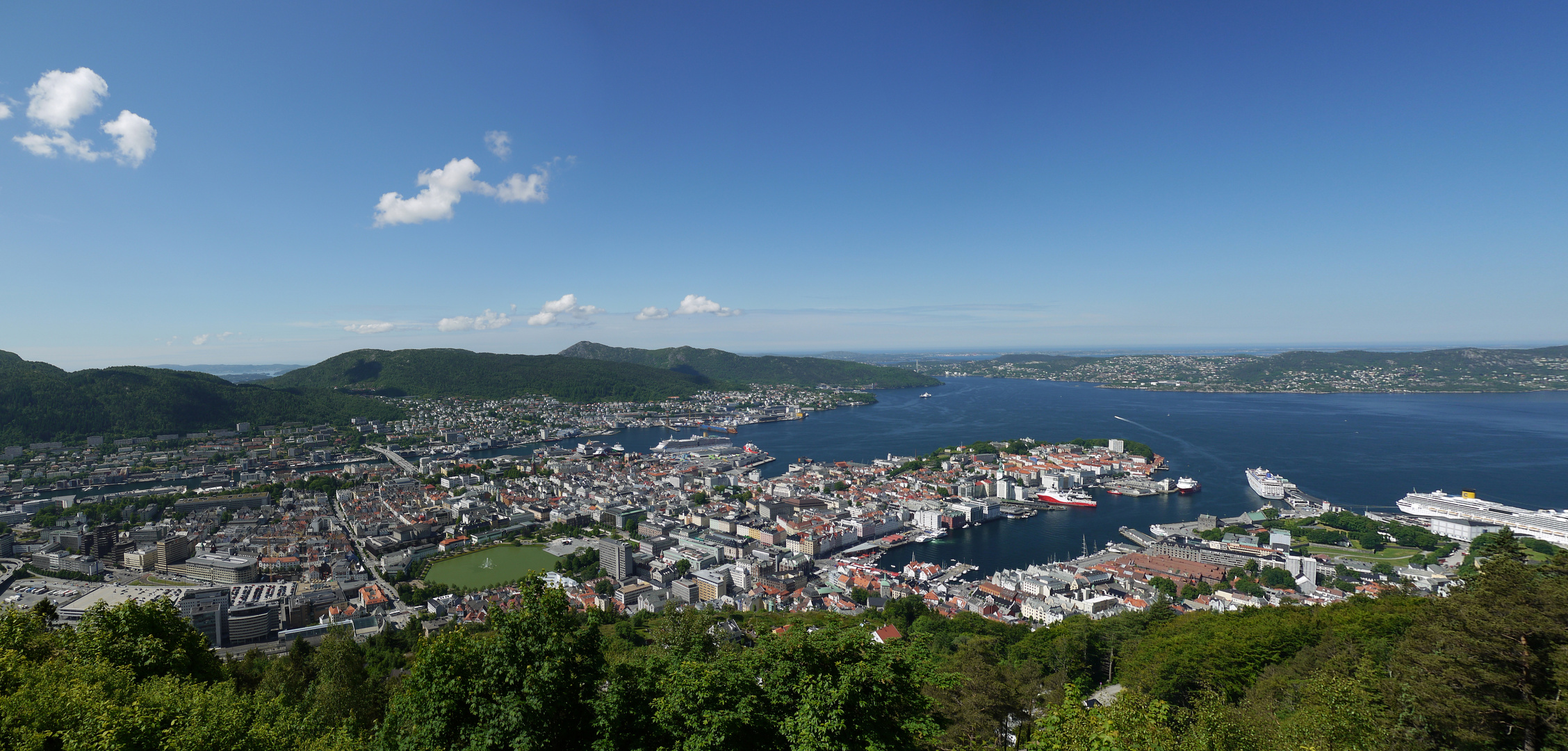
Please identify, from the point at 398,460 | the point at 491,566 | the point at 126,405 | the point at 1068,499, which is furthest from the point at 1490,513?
the point at 126,405

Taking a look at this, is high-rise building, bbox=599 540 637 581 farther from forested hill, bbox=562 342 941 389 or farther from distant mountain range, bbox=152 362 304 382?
distant mountain range, bbox=152 362 304 382

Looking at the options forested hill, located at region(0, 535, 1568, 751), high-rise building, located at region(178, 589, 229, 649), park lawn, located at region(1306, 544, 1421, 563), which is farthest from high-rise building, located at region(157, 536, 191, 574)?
park lawn, located at region(1306, 544, 1421, 563)

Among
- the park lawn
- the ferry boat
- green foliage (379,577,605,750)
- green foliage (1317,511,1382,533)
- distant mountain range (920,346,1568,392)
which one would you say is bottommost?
the ferry boat

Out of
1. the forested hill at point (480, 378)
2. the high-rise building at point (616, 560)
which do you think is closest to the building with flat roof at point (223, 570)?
the high-rise building at point (616, 560)

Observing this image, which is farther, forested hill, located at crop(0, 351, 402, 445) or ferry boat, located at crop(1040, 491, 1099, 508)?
forested hill, located at crop(0, 351, 402, 445)

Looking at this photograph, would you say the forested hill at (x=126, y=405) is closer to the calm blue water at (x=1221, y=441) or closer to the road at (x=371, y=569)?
the road at (x=371, y=569)

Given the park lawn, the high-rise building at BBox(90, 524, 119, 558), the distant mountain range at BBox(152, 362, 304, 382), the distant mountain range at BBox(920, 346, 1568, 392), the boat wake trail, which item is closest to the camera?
the park lawn
